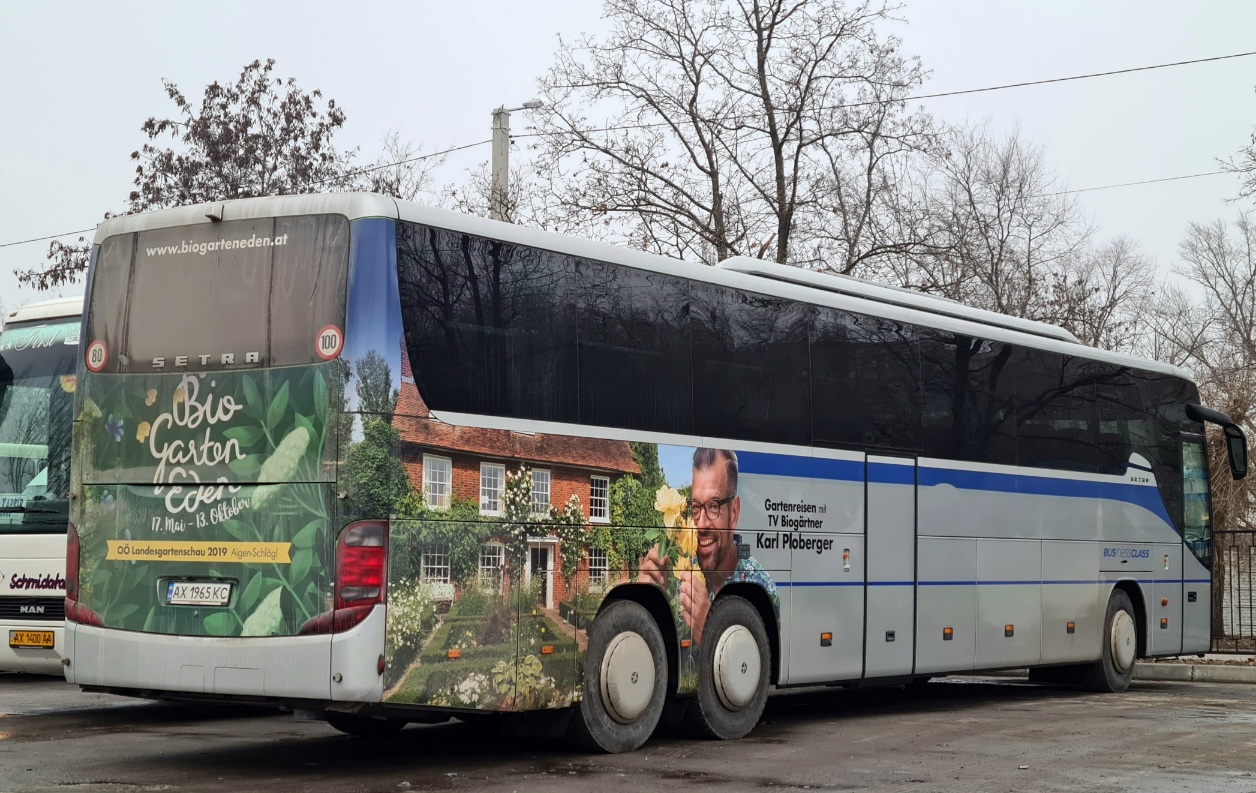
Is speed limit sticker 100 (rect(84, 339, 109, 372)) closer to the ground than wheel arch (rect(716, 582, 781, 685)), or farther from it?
farther from it

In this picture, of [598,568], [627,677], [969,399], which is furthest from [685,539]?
[969,399]

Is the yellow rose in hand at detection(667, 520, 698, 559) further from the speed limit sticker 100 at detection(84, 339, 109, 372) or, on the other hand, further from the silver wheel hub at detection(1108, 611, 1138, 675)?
the silver wheel hub at detection(1108, 611, 1138, 675)

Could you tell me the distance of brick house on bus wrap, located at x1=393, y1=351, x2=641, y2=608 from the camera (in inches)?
357

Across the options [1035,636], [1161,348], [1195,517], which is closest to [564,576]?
[1035,636]

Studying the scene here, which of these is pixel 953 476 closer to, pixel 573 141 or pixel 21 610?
pixel 21 610

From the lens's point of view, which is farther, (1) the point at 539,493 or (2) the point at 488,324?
(1) the point at 539,493

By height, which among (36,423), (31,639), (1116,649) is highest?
(36,423)

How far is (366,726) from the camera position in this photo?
1161 centimetres

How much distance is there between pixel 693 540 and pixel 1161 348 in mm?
43011

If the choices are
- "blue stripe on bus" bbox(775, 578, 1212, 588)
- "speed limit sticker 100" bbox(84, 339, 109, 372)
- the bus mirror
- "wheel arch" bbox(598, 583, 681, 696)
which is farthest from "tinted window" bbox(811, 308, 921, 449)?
the bus mirror

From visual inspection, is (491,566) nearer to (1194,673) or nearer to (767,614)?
(767,614)

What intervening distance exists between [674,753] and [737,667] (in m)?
1.14

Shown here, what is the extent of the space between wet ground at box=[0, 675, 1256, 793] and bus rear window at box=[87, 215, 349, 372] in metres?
2.62

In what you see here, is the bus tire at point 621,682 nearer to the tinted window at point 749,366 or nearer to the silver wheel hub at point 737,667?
the silver wheel hub at point 737,667
